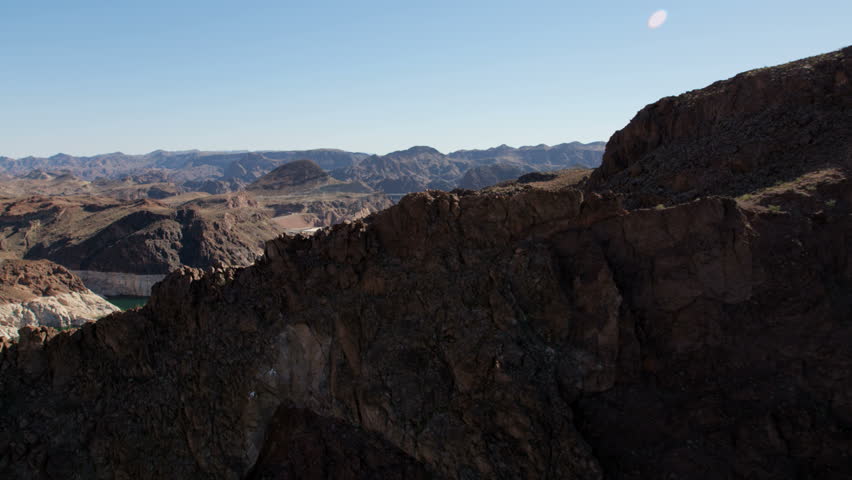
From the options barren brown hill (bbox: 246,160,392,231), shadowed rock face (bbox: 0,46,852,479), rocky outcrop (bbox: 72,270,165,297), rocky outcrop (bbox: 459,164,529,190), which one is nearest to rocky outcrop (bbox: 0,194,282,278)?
rocky outcrop (bbox: 72,270,165,297)

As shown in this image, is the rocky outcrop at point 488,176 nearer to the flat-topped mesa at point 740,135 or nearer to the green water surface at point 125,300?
the green water surface at point 125,300

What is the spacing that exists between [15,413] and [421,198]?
47.0 ft

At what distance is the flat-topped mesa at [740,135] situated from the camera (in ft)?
68.4

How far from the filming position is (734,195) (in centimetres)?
2020

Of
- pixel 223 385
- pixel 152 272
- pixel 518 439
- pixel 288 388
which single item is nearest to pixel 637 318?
pixel 518 439

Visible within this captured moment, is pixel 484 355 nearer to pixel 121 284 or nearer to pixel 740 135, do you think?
pixel 740 135

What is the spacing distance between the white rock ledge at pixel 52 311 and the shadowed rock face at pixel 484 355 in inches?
1448

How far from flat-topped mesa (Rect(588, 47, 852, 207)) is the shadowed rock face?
3197mm

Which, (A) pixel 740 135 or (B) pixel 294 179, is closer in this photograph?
(A) pixel 740 135

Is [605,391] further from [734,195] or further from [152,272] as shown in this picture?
[152,272]

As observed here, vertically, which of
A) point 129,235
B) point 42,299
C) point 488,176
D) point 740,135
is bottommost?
point 42,299

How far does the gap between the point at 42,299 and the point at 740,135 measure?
60230mm

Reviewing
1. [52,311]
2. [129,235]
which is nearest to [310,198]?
[129,235]

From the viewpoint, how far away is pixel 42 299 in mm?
52875
